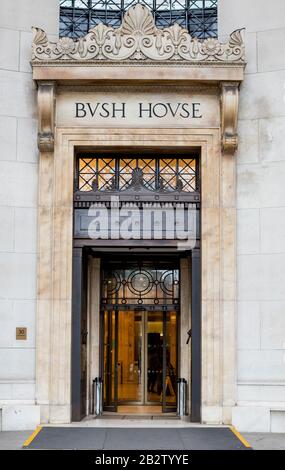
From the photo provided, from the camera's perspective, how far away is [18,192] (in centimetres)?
1477

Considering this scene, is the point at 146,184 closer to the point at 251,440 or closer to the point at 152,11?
the point at 152,11

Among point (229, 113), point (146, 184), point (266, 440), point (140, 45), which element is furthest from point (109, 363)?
point (140, 45)

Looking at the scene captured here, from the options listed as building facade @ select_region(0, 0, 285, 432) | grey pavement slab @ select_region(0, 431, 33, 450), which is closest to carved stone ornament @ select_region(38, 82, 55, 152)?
building facade @ select_region(0, 0, 285, 432)

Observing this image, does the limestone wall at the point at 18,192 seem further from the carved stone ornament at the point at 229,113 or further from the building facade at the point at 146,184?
the carved stone ornament at the point at 229,113

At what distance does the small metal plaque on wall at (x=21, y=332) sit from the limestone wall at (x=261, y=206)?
4.35 meters

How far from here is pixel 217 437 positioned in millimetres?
13117

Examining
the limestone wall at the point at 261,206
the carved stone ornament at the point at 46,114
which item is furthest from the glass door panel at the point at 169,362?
the carved stone ornament at the point at 46,114

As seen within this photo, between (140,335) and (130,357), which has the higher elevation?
(140,335)

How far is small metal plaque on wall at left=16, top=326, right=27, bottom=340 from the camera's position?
14.5 m

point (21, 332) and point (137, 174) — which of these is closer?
point (21, 332)

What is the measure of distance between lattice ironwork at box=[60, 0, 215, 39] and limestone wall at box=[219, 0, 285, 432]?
0.49 metres

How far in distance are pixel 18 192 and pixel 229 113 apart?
462 centimetres

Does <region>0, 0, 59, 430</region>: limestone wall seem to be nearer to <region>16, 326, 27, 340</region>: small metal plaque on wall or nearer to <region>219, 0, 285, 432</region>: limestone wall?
<region>16, 326, 27, 340</region>: small metal plaque on wall
